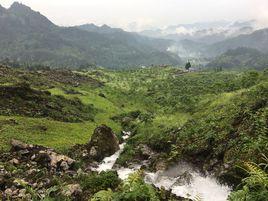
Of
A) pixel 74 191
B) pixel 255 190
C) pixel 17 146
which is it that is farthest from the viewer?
pixel 17 146

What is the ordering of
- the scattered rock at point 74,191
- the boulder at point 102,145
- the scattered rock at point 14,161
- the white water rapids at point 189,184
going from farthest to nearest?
A: the boulder at point 102,145
the scattered rock at point 14,161
the white water rapids at point 189,184
the scattered rock at point 74,191

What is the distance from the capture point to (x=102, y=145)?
53.7m

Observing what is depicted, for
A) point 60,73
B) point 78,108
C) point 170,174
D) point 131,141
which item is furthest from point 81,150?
point 60,73

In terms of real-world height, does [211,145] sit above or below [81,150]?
above

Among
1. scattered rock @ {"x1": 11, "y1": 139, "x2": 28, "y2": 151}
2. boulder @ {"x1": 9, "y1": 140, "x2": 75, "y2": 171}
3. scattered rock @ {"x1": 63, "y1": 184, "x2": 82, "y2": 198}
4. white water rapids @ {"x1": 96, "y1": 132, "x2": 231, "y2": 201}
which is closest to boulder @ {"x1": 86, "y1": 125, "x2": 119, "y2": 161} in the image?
boulder @ {"x1": 9, "y1": 140, "x2": 75, "y2": 171}

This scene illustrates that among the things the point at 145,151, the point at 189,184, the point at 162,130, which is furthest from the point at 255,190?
the point at 162,130

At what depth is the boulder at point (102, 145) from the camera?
51031 mm

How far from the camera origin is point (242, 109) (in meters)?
44.4

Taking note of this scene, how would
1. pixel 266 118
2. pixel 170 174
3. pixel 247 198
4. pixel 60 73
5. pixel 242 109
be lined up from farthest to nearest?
1. pixel 60 73
2. pixel 242 109
3. pixel 170 174
4. pixel 266 118
5. pixel 247 198

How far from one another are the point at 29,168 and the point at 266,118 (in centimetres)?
2433

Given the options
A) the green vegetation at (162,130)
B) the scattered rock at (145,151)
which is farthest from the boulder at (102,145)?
the scattered rock at (145,151)

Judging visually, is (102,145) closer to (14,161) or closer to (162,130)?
(162,130)

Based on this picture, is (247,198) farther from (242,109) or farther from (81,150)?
(81,150)

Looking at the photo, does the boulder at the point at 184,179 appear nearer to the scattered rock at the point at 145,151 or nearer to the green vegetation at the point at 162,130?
the green vegetation at the point at 162,130
